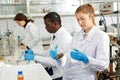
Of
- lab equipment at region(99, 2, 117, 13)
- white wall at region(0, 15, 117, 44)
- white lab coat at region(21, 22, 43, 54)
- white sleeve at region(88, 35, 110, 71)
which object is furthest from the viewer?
white wall at region(0, 15, 117, 44)

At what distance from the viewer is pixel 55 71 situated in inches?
80.4

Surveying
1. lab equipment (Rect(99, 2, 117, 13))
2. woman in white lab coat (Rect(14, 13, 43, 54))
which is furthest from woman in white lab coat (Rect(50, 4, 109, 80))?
woman in white lab coat (Rect(14, 13, 43, 54))

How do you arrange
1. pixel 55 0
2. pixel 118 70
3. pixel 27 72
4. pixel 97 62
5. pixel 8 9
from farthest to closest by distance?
pixel 55 0, pixel 8 9, pixel 118 70, pixel 27 72, pixel 97 62

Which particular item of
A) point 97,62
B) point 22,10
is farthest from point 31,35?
point 97,62

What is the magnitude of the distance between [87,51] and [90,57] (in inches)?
4.0

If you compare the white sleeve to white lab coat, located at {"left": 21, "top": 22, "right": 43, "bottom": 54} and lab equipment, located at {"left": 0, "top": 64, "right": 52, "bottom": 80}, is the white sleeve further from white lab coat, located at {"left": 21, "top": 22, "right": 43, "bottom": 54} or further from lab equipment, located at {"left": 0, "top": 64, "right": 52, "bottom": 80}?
white lab coat, located at {"left": 21, "top": 22, "right": 43, "bottom": 54}

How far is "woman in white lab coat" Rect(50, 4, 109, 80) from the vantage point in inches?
57.5

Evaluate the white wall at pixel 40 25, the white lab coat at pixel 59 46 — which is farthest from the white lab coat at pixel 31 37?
the white lab coat at pixel 59 46

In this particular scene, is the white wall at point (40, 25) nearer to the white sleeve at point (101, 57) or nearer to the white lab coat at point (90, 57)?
the white lab coat at point (90, 57)

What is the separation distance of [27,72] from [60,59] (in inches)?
11.2

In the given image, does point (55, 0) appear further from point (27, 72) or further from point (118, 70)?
point (27, 72)

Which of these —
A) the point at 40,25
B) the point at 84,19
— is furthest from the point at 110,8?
the point at 40,25

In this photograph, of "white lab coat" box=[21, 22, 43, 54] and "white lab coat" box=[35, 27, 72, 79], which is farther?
"white lab coat" box=[21, 22, 43, 54]

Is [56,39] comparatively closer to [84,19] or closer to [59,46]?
[59,46]
